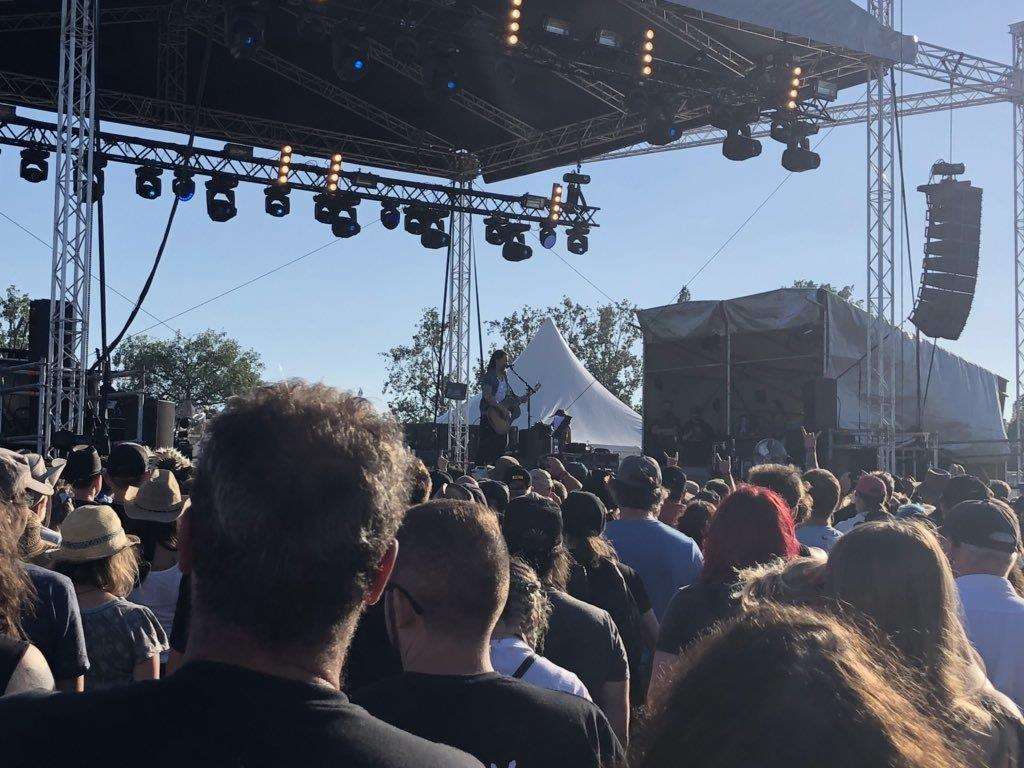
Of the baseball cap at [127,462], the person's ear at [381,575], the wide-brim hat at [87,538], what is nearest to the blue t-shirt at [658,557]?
the wide-brim hat at [87,538]

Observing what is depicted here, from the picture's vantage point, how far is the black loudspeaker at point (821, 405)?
45.5 feet

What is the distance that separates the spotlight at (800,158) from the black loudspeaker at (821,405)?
3230mm

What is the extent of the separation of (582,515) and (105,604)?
173cm

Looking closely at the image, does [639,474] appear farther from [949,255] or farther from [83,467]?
[949,255]

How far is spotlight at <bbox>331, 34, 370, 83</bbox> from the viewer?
460 inches

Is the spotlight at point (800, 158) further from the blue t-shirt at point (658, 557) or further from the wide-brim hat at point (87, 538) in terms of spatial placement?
the wide-brim hat at point (87, 538)

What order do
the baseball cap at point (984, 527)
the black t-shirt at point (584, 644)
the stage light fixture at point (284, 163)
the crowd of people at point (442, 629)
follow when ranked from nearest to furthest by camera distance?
1. the crowd of people at point (442, 629)
2. the black t-shirt at point (584, 644)
3. the baseball cap at point (984, 527)
4. the stage light fixture at point (284, 163)

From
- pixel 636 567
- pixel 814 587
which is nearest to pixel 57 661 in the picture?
pixel 814 587

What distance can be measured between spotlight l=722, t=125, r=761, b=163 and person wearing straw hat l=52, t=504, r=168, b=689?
41.9ft

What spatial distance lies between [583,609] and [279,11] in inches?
419

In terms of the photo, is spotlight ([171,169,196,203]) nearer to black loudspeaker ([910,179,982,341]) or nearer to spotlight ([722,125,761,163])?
spotlight ([722,125,761,163])

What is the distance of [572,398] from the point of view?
24016 mm

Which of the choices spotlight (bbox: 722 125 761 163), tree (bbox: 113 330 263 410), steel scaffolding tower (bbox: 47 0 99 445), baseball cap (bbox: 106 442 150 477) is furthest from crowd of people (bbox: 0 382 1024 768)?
tree (bbox: 113 330 263 410)

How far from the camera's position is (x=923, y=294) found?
14758 mm
